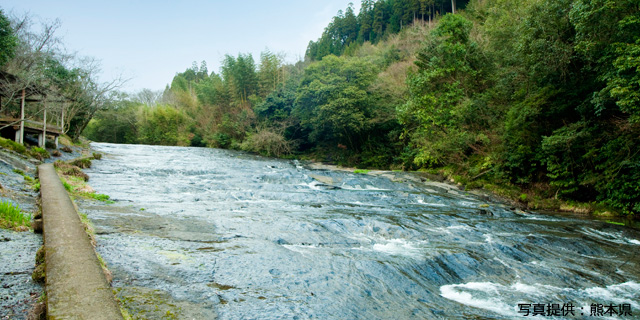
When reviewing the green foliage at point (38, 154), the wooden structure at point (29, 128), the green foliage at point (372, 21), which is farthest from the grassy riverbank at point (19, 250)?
the green foliage at point (372, 21)

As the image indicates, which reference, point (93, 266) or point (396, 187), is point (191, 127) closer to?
point (396, 187)

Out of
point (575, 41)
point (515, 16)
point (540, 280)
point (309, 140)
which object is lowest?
point (540, 280)

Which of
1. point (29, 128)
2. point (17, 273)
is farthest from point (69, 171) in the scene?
point (17, 273)

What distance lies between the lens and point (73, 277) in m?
3.04

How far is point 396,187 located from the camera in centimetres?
1612

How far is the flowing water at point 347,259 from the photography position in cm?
394

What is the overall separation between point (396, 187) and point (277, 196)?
6.51m

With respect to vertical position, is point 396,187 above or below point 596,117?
below

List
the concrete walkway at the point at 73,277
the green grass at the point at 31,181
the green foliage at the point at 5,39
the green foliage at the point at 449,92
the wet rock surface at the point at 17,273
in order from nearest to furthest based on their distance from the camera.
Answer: the concrete walkway at the point at 73,277 < the wet rock surface at the point at 17,273 < the green grass at the point at 31,181 < the green foliage at the point at 5,39 < the green foliage at the point at 449,92

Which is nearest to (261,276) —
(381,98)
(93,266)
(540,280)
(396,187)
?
(93,266)

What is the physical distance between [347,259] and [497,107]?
50.2ft

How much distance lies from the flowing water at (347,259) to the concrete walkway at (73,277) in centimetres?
42

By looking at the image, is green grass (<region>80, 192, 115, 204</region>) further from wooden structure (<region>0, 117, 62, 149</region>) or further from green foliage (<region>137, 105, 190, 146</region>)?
green foliage (<region>137, 105, 190, 146</region>)

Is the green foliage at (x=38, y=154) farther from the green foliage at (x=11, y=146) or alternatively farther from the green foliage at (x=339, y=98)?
the green foliage at (x=339, y=98)
